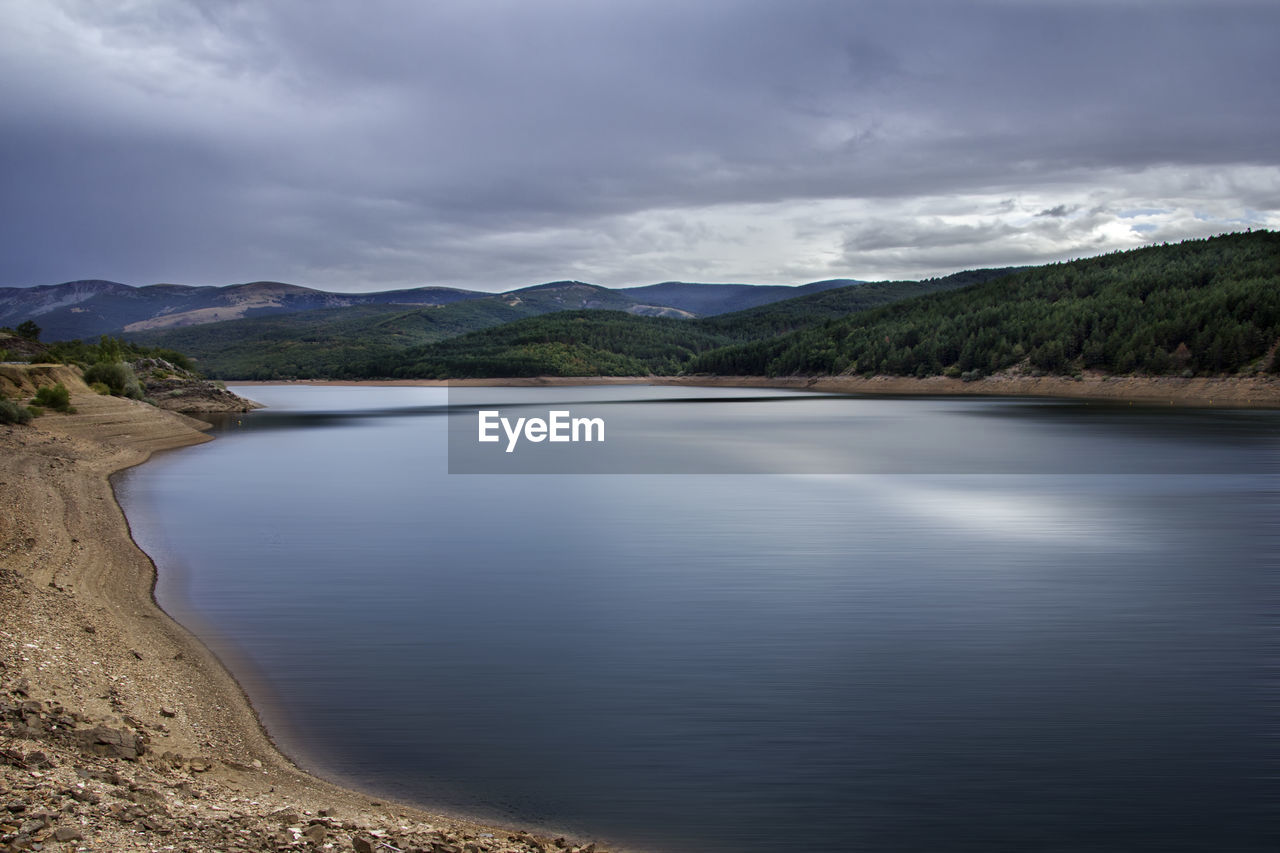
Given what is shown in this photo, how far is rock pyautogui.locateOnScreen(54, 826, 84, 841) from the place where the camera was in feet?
16.9

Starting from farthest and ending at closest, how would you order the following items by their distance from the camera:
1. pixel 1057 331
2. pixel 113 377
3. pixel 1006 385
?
pixel 1006 385
pixel 1057 331
pixel 113 377

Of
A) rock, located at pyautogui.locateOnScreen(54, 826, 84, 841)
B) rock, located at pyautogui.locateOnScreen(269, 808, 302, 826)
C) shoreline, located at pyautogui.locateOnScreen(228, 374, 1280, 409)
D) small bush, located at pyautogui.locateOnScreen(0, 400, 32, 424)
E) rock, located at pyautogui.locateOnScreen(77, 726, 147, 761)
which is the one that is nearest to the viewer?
rock, located at pyautogui.locateOnScreen(54, 826, 84, 841)

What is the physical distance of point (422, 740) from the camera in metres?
8.01

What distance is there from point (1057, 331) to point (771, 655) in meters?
113

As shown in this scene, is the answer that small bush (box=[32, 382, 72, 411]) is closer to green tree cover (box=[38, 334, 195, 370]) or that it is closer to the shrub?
the shrub

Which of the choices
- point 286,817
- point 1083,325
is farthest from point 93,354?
point 1083,325

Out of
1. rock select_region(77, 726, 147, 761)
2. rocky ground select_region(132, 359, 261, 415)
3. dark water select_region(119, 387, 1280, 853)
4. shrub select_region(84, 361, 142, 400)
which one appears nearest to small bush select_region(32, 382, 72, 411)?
shrub select_region(84, 361, 142, 400)

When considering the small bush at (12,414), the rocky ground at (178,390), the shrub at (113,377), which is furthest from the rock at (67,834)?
the rocky ground at (178,390)

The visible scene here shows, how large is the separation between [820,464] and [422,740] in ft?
92.6

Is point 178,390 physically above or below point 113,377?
below

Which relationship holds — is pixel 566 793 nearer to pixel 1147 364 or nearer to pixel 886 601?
pixel 886 601

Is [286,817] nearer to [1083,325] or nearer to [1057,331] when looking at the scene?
[1083,325]

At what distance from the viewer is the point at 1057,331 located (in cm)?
11188

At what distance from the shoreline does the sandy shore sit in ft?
278
